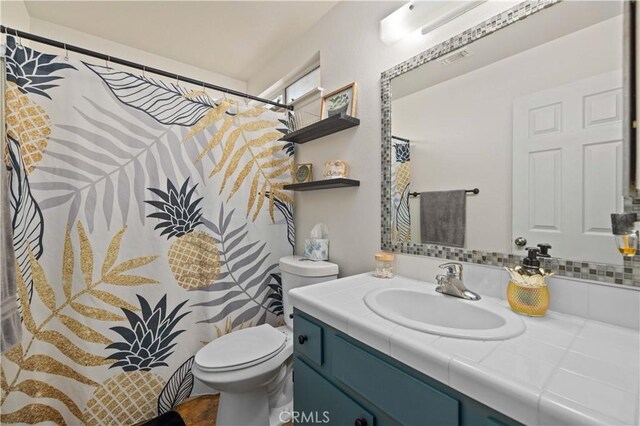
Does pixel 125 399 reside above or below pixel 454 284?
below

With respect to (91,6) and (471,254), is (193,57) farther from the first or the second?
(471,254)

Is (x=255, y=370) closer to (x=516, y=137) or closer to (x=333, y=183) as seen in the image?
(x=333, y=183)

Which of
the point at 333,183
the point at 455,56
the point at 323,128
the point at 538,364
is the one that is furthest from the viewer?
the point at 323,128

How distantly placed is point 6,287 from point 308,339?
1035mm

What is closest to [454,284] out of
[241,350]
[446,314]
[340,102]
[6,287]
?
[446,314]

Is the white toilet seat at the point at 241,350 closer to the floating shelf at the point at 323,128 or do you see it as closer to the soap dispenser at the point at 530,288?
the soap dispenser at the point at 530,288

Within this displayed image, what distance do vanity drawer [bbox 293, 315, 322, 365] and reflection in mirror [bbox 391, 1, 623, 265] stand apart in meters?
0.62

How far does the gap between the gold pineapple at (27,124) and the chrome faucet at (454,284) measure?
185cm

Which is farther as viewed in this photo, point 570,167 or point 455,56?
point 455,56

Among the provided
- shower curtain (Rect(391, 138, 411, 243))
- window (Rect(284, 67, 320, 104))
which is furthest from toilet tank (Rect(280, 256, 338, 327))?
window (Rect(284, 67, 320, 104))

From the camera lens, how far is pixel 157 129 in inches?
58.6

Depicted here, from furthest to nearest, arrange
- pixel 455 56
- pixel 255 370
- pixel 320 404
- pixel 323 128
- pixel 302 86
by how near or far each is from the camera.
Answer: pixel 302 86 → pixel 323 128 → pixel 255 370 → pixel 455 56 → pixel 320 404

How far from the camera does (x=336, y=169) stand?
1.54m

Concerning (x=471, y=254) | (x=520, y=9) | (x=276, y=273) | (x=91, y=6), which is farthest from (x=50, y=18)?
(x=471, y=254)
